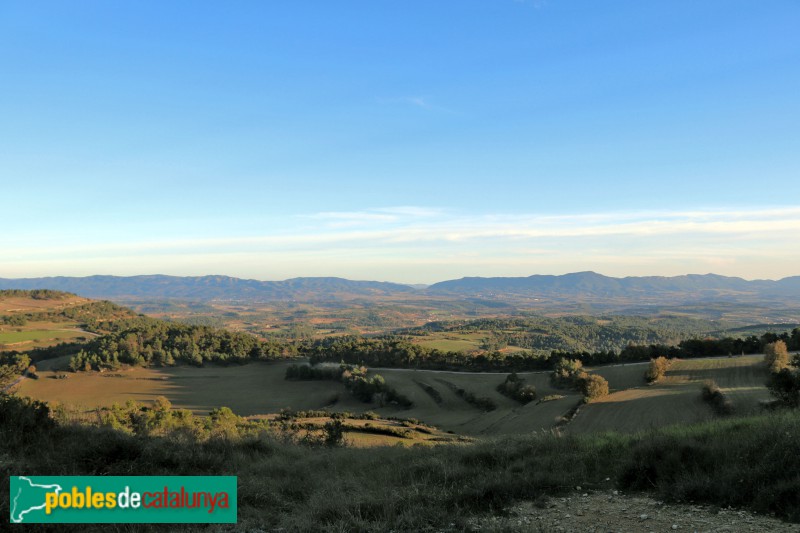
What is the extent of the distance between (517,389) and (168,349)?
3056 inches

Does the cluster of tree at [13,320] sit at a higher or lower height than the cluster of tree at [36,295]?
lower

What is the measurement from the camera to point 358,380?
6681cm

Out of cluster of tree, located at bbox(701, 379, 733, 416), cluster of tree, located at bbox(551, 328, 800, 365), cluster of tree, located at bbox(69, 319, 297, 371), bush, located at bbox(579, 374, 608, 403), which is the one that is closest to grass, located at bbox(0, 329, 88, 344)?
cluster of tree, located at bbox(69, 319, 297, 371)

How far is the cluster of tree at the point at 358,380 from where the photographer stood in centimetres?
6153

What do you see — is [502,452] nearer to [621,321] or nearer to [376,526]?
[376,526]

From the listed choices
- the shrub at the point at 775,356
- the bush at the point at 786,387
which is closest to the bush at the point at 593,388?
the shrub at the point at 775,356

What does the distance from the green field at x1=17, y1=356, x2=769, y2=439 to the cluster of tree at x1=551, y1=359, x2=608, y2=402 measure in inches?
46.8

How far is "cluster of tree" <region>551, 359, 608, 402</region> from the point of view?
152 ft

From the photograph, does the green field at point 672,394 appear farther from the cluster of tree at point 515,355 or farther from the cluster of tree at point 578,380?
the cluster of tree at point 515,355

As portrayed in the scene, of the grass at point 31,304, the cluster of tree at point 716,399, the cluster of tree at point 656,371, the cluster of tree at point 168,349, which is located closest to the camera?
the cluster of tree at point 716,399

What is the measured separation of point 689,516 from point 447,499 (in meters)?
3.74

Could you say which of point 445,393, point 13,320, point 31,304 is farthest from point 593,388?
point 31,304

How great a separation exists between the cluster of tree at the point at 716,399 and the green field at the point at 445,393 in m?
0.66

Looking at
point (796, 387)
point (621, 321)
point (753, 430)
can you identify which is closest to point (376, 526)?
point (753, 430)
